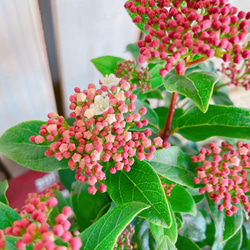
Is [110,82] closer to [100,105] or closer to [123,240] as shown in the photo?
[100,105]

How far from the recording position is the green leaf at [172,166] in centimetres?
56

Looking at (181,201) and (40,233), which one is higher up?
(40,233)

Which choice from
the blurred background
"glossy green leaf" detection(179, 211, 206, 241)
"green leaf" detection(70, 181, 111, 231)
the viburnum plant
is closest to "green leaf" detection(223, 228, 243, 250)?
"glossy green leaf" detection(179, 211, 206, 241)

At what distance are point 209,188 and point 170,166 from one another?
10 cm

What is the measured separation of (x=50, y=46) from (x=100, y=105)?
1.34 feet

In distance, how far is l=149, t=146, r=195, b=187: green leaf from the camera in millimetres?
556

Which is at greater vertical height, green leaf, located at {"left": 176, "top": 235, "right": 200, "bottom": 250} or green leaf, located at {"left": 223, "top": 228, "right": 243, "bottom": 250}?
green leaf, located at {"left": 176, "top": 235, "right": 200, "bottom": 250}

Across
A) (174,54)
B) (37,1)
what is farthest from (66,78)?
(174,54)

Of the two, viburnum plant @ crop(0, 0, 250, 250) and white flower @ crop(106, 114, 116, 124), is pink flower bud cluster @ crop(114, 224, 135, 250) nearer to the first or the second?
viburnum plant @ crop(0, 0, 250, 250)

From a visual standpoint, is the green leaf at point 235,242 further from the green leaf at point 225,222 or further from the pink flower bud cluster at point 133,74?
the pink flower bud cluster at point 133,74

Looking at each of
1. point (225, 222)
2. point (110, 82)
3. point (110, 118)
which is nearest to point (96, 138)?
point (110, 118)

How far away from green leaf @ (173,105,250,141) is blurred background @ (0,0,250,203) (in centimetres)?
43

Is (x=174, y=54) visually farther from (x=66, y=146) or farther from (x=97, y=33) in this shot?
(x=97, y=33)

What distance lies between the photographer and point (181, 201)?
2.02 feet
